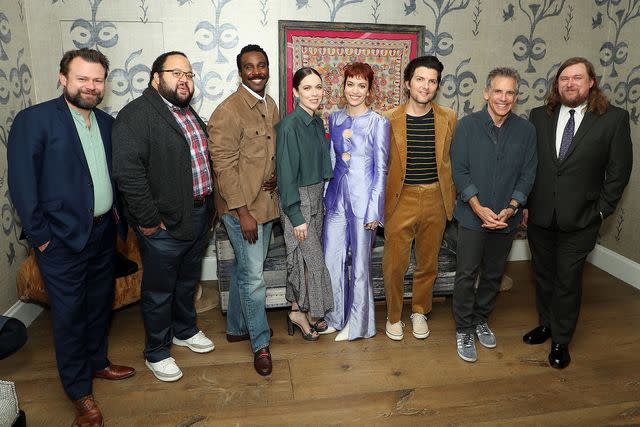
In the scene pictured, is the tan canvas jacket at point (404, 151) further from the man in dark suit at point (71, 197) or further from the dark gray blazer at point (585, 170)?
the man in dark suit at point (71, 197)

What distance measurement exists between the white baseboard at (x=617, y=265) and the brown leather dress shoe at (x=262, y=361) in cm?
280

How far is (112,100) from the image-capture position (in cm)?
343

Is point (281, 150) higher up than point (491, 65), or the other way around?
point (491, 65)

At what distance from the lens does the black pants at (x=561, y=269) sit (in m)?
2.59

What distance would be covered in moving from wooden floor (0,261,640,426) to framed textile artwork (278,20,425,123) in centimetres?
165

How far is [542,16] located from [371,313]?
2623 mm

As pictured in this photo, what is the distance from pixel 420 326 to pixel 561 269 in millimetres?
845

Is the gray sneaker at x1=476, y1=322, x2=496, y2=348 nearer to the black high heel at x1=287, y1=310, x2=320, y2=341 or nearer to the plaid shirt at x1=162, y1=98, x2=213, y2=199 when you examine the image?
the black high heel at x1=287, y1=310, x2=320, y2=341

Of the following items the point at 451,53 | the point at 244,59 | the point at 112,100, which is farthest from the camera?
the point at 451,53

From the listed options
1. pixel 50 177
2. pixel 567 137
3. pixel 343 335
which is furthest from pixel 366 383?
pixel 50 177

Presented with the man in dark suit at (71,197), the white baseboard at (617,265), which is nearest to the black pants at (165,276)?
the man in dark suit at (71,197)

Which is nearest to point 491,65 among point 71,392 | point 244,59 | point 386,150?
point 386,150

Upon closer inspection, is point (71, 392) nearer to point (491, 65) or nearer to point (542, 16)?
point (491, 65)

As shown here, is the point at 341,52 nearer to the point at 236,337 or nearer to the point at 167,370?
the point at 236,337
